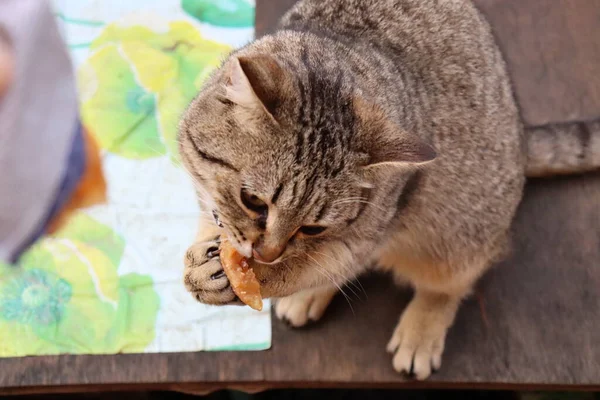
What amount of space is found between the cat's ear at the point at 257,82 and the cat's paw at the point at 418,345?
0.58m

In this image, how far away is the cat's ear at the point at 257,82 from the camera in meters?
0.65

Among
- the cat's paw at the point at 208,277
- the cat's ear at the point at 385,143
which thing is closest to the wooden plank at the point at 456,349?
the cat's paw at the point at 208,277

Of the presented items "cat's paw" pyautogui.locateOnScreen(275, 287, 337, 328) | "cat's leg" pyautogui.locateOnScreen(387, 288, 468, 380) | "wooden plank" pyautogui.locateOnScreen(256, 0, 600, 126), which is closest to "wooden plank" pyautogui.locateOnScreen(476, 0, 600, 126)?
"wooden plank" pyautogui.locateOnScreen(256, 0, 600, 126)

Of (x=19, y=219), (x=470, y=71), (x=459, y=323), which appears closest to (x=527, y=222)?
(x=459, y=323)

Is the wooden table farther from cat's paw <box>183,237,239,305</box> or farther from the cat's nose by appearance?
the cat's nose

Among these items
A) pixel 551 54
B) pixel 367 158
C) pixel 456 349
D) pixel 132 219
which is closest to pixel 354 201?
pixel 367 158

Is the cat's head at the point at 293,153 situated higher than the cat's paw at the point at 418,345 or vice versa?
the cat's head at the point at 293,153

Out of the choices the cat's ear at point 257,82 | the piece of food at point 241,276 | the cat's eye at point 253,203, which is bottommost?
the piece of food at point 241,276

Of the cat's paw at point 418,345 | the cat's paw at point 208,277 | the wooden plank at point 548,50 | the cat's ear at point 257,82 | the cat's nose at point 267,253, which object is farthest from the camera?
the wooden plank at point 548,50

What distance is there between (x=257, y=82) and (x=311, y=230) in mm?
217

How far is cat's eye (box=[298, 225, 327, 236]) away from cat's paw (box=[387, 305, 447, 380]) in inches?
16.2

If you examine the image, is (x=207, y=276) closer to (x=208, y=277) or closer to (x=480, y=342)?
(x=208, y=277)

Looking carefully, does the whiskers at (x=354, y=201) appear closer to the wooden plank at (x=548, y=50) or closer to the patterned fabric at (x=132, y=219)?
the patterned fabric at (x=132, y=219)

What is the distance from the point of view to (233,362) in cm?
109
